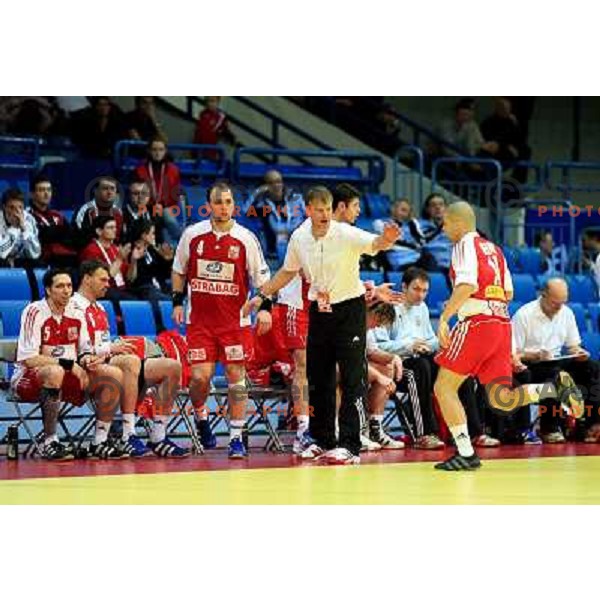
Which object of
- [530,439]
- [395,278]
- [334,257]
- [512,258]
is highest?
[512,258]

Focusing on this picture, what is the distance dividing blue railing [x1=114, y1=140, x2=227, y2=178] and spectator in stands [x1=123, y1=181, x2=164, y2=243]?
131cm

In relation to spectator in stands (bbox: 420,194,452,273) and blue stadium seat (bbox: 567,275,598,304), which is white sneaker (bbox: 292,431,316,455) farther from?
blue stadium seat (bbox: 567,275,598,304)

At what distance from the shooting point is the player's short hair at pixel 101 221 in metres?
14.8

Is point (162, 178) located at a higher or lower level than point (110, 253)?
higher

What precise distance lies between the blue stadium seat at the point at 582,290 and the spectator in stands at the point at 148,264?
5.00 m

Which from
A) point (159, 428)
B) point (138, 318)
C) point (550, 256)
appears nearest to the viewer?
point (159, 428)

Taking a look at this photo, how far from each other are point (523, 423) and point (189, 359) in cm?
366

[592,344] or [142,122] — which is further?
[142,122]

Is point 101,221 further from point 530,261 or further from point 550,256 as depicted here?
point 550,256

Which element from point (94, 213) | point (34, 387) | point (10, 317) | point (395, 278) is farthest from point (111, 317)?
point (395, 278)

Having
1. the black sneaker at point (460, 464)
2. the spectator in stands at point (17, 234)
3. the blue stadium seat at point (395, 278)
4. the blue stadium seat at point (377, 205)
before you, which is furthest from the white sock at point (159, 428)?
the blue stadium seat at point (377, 205)

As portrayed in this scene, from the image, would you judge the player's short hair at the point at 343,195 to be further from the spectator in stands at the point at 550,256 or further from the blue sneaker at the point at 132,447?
the spectator in stands at the point at 550,256

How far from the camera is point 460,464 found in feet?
38.6

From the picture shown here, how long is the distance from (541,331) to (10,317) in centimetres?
476
